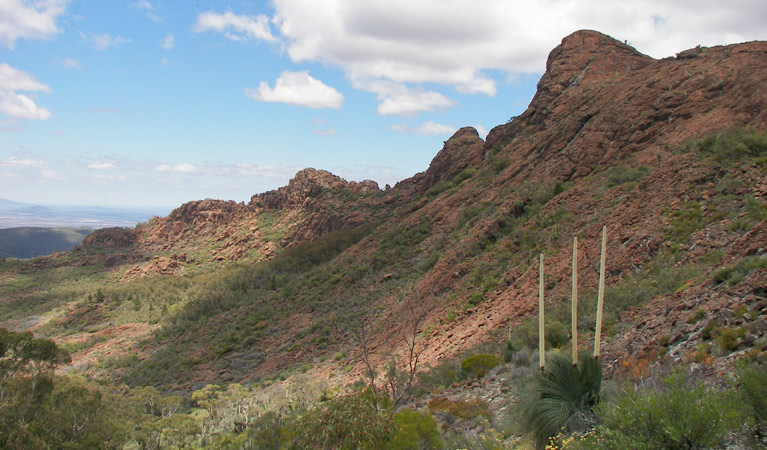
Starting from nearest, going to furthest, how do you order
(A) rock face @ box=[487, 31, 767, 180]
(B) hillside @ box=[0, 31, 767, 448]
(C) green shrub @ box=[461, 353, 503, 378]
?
→ (B) hillside @ box=[0, 31, 767, 448]
(C) green shrub @ box=[461, 353, 503, 378]
(A) rock face @ box=[487, 31, 767, 180]

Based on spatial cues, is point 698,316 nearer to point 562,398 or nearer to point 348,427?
point 562,398

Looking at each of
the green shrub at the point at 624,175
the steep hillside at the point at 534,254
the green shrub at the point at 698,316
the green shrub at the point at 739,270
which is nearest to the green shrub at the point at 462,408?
the steep hillside at the point at 534,254

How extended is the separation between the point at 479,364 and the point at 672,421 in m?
9.06

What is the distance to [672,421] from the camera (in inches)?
209

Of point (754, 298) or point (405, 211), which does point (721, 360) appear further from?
point (405, 211)

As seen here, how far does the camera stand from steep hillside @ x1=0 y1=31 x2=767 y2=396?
12570 mm

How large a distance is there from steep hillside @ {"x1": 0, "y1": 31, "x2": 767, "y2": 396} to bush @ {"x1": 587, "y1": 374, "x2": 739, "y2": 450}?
2.85m

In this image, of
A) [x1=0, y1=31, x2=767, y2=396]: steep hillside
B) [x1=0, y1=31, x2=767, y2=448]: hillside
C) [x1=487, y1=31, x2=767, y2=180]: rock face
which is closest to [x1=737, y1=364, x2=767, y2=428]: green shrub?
[x1=0, y1=31, x2=767, y2=448]: hillside

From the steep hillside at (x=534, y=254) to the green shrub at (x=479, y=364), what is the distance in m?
1.64

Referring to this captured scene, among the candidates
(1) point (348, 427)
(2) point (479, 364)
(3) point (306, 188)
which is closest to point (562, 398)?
(1) point (348, 427)

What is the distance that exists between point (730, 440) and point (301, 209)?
66.1m

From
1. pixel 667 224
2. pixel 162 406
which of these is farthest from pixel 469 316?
pixel 162 406

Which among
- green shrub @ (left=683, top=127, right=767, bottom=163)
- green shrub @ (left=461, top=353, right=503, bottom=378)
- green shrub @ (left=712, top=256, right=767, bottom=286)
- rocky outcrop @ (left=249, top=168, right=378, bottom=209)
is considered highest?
rocky outcrop @ (left=249, top=168, right=378, bottom=209)

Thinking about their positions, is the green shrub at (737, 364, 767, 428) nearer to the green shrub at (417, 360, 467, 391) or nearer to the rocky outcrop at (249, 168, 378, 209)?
the green shrub at (417, 360, 467, 391)
